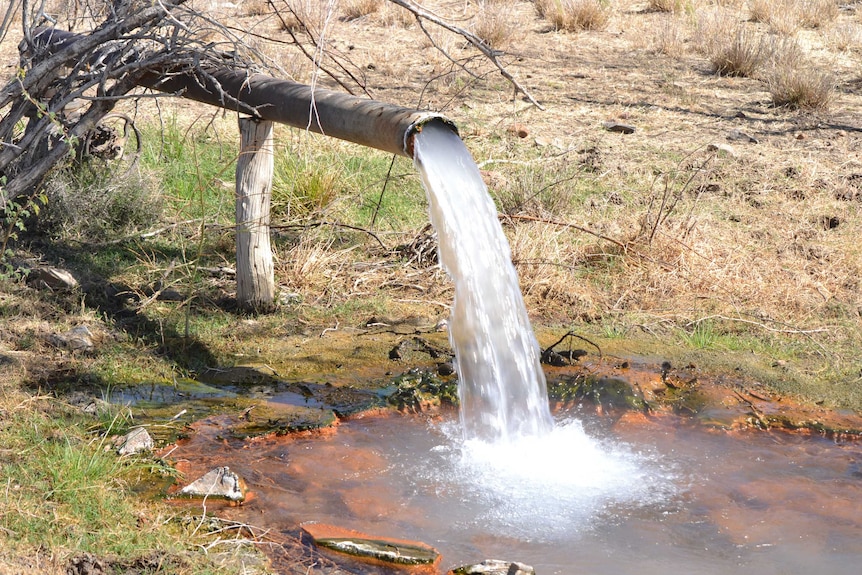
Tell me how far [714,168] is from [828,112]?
7.26 ft

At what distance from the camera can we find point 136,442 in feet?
12.7

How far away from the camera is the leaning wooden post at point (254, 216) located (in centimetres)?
509

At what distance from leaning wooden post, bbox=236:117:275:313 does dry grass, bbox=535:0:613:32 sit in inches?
304

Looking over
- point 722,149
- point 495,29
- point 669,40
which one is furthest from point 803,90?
point 495,29

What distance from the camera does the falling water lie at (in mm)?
4395

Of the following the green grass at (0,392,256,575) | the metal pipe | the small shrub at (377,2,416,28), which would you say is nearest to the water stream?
the metal pipe

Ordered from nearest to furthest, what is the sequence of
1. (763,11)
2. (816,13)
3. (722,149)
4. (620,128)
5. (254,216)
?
(254,216)
(722,149)
(620,128)
(816,13)
(763,11)

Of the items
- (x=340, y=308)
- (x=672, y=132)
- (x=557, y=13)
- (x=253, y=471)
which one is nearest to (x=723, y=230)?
(x=672, y=132)

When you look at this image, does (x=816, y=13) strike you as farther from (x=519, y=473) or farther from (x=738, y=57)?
(x=519, y=473)

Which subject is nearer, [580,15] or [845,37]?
[845,37]

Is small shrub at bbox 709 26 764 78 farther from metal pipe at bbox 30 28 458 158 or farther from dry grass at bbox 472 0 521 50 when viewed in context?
metal pipe at bbox 30 28 458 158

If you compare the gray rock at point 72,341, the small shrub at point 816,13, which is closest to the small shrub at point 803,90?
the small shrub at point 816,13

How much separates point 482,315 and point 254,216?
1.37 metres

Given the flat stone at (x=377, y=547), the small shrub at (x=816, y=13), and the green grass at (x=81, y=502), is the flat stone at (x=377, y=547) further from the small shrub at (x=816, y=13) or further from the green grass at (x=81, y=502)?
the small shrub at (x=816, y=13)
